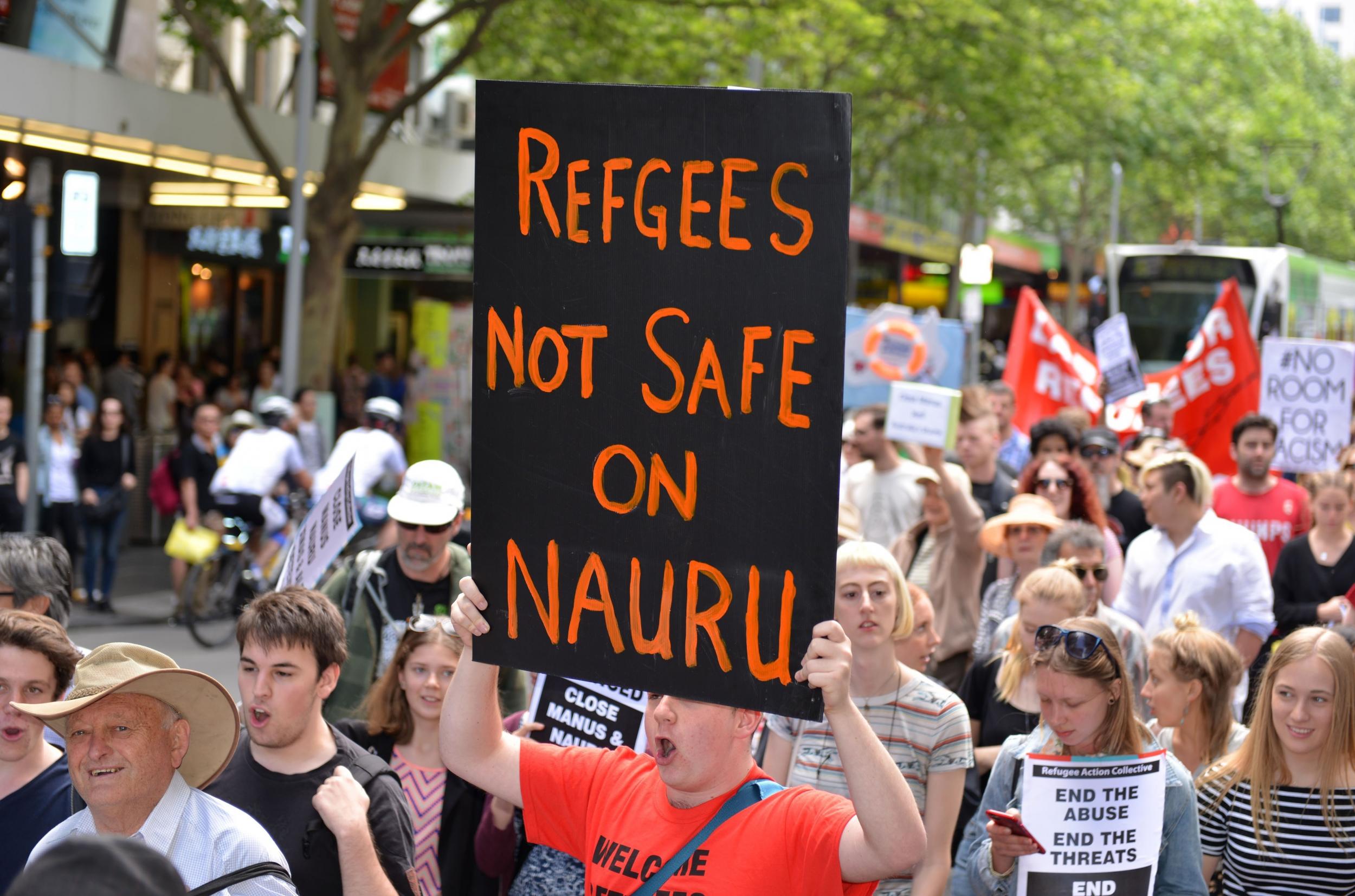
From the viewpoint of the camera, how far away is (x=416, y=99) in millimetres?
16562

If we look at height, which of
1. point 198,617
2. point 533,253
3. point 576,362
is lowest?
point 198,617

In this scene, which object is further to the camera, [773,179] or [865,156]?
[865,156]

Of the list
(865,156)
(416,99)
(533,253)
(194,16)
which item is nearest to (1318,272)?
(865,156)

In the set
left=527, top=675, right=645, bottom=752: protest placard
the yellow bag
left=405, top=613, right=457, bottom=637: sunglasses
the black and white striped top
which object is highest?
left=405, top=613, right=457, bottom=637: sunglasses

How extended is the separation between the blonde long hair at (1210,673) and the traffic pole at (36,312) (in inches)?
352

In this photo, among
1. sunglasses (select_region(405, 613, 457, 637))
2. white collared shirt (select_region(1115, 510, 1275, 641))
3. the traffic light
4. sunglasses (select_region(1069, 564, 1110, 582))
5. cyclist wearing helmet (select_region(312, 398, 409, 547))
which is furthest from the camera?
cyclist wearing helmet (select_region(312, 398, 409, 547))

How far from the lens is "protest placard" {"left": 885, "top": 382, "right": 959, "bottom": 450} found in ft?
24.3

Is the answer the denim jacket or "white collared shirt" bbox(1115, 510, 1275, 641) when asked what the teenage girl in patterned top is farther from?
"white collared shirt" bbox(1115, 510, 1275, 641)

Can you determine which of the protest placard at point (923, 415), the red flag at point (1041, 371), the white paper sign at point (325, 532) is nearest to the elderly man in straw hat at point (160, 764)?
the white paper sign at point (325, 532)

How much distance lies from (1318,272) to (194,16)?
21908 mm

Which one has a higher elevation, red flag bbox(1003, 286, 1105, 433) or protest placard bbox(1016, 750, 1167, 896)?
red flag bbox(1003, 286, 1105, 433)

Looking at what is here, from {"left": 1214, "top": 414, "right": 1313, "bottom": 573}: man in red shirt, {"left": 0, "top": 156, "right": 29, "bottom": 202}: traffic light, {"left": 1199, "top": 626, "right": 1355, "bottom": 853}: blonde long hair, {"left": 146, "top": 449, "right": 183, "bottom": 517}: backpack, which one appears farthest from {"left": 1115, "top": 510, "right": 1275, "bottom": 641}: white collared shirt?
{"left": 146, "top": 449, "right": 183, "bottom": 517}: backpack

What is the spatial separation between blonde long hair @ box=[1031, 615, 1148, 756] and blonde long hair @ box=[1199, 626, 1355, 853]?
43 cm

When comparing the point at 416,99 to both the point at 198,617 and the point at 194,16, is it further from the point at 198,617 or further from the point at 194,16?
the point at 198,617
